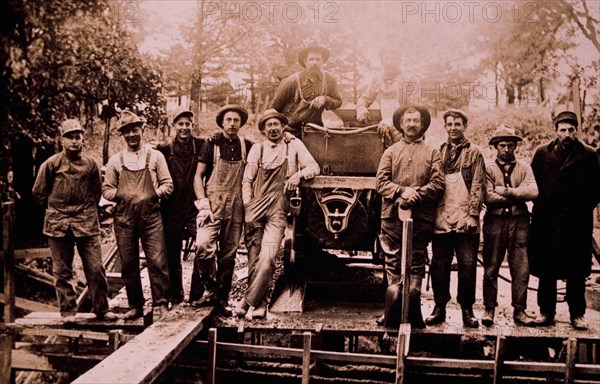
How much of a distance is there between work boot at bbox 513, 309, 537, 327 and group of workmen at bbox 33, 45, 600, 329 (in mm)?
12

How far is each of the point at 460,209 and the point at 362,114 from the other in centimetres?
206

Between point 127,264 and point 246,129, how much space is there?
12981 millimetres

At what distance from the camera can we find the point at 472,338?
585cm

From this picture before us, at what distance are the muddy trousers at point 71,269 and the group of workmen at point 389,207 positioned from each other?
12 mm

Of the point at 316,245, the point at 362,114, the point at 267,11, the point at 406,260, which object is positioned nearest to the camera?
the point at 406,260

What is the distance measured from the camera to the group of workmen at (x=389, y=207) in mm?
5445

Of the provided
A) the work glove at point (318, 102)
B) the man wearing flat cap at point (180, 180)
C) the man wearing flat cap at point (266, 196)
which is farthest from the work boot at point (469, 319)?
the man wearing flat cap at point (180, 180)

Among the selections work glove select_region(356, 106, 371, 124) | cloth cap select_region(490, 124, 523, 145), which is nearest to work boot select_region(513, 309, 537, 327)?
cloth cap select_region(490, 124, 523, 145)

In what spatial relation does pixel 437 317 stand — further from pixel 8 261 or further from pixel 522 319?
pixel 8 261

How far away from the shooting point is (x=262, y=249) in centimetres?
564

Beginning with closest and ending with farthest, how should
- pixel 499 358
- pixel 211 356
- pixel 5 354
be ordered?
pixel 499 358 < pixel 211 356 < pixel 5 354

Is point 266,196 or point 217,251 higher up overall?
point 266,196

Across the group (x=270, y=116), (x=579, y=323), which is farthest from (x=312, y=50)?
(x=579, y=323)

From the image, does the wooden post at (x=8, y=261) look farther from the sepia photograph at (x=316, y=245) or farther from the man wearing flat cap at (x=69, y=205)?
the man wearing flat cap at (x=69, y=205)
